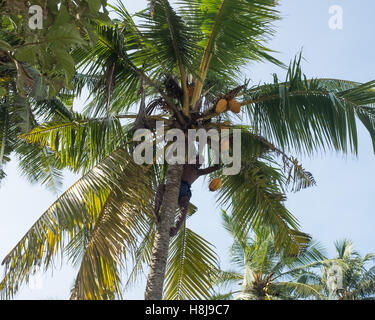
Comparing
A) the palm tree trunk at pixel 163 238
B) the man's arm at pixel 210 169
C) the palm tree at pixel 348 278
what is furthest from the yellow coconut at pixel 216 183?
the palm tree at pixel 348 278

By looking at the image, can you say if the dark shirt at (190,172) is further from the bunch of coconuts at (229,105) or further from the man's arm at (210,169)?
the bunch of coconuts at (229,105)

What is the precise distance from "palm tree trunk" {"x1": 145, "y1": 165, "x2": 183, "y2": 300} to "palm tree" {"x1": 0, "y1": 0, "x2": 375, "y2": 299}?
0.04ft

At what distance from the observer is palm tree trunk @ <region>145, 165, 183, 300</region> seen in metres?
4.62

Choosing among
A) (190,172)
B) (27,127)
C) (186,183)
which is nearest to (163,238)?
(186,183)

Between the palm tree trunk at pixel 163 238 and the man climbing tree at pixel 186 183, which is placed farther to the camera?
the man climbing tree at pixel 186 183

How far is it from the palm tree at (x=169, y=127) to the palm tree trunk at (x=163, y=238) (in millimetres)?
11

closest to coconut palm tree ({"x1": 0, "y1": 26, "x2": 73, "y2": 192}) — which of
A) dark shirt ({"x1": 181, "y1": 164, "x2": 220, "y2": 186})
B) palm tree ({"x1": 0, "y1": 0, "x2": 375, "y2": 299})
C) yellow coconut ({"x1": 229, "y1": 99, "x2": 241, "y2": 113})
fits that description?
palm tree ({"x1": 0, "y1": 0, "x2": 375, "y2": 299})

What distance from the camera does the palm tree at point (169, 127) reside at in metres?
4.54

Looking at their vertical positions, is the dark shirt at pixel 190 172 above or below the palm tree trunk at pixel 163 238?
above

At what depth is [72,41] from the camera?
1629mm
